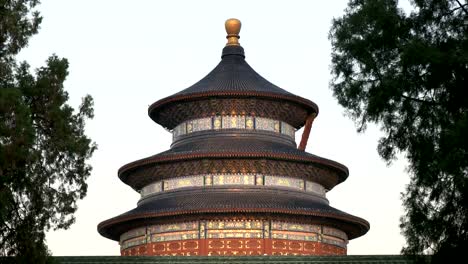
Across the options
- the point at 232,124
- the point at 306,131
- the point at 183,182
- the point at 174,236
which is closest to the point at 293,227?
the point at 174,236

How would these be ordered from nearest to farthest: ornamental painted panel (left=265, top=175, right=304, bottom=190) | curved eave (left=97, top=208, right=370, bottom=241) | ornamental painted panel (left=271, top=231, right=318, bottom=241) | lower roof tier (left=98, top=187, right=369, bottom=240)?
curved eave (left=97, top=208, right=370, bottom=241) → lower roof tier (left=98, top=187, right=369, bottom=240) → ornamental painted panel (left=271, top=231, right=318, bottom=241) → ornamental painted panel (left=265, top=175, right=304, bottom=190)

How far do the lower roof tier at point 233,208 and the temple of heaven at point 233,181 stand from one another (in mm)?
49

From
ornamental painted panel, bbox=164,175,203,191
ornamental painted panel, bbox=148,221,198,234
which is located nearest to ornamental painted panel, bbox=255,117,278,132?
ornamental painted panel, bbox=164,175,203,191

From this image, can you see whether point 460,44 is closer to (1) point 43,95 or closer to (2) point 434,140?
(2) point 434,140

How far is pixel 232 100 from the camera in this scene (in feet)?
185

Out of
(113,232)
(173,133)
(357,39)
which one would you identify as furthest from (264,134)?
(357,39)

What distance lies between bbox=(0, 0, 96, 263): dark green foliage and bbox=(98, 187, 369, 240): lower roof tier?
21399 millimetres

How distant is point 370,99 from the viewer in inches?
1129

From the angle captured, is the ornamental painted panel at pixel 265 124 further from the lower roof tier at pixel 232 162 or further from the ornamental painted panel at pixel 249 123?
the lower roof tier at pixel 232 162

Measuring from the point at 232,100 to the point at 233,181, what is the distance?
15.9 ft

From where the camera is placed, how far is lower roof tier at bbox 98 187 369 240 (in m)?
51.4

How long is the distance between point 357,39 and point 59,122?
8.28m

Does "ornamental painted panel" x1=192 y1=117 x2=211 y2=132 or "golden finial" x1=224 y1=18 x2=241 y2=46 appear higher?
"golden finial" x1=224 y1=18 x2=241 y2=46

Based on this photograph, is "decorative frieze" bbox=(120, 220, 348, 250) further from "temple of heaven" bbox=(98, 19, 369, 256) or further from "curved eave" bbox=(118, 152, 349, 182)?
"curved eave" bbox=(118, 152, 349, 182)
